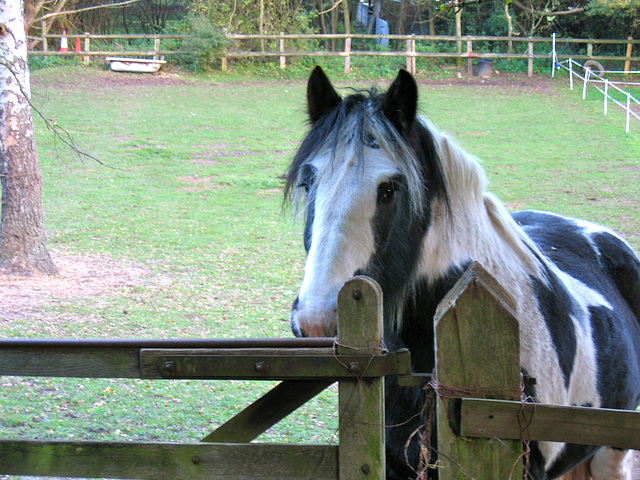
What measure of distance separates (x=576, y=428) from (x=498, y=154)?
1392cm

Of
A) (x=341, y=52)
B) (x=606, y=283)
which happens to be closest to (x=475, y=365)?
(x=606, y=283)

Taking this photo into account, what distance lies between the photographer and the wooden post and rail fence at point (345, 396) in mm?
1479

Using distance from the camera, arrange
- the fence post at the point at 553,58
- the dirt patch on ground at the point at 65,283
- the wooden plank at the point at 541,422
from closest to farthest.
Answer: the wooden plank at the point at 541,422 < the dirt patch on ground at the point at 65,283 < the fence post at the point at 553,58

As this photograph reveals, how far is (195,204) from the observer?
11609mm

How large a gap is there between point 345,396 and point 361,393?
0.14ft

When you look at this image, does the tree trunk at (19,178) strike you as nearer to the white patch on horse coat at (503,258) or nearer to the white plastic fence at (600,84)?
the white patch on horse coat at (503,258)

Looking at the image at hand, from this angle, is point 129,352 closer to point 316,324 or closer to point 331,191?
point 316,324

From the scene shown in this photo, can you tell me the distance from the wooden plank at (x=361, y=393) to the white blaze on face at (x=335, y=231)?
0.26m

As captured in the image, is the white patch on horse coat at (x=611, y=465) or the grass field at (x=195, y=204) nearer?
the white patch on horse coat at (x=611, y=465)

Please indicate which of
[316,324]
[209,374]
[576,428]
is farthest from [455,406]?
[209,374]

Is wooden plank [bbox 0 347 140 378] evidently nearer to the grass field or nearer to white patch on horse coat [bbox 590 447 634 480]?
white patch on horse coat [bbox 590 447 634 480]

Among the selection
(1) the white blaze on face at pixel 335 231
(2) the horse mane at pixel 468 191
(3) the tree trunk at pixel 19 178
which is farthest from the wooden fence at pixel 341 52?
(1) the white blaze on face at pixel 335 231

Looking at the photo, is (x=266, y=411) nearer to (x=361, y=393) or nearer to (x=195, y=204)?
(x=361, y=393)

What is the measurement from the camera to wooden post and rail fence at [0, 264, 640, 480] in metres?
1.48
